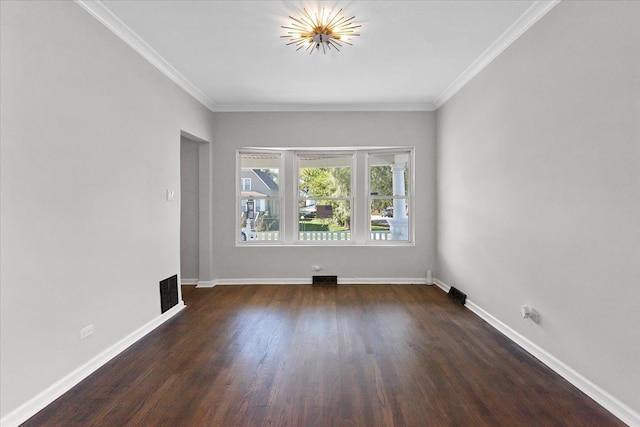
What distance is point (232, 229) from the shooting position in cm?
530

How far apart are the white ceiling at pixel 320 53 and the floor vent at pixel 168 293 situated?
7.70ft

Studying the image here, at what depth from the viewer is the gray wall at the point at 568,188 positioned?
1.94 meters

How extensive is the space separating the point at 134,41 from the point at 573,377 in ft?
14.8

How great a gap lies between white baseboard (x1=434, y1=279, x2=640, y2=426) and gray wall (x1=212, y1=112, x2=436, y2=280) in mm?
1924

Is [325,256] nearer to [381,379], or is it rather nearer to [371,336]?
[371,336]

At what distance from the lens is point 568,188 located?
2398 millimetres

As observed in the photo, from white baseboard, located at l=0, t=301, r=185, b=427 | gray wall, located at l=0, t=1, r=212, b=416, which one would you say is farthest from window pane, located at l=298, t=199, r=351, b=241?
white baseboard, located at l=0, t=301, r=185, b=427

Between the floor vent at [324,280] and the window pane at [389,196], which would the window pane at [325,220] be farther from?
the floor vent at [324,280]

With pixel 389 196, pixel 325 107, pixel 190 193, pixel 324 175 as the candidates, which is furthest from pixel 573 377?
pixel 190 193

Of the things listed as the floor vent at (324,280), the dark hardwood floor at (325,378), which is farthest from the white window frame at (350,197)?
the dark hardwood floor at (325,378)

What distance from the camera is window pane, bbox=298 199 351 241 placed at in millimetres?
5566

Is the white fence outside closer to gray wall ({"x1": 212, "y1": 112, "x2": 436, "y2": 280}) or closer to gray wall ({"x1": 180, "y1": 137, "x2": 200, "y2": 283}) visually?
gray wall ({"x1": 212, "y1": 112, "x2": 436, "y2": 280})

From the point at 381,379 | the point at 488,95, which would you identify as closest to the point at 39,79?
the point at 381,379

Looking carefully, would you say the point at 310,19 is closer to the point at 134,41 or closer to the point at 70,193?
the point at 134,41
